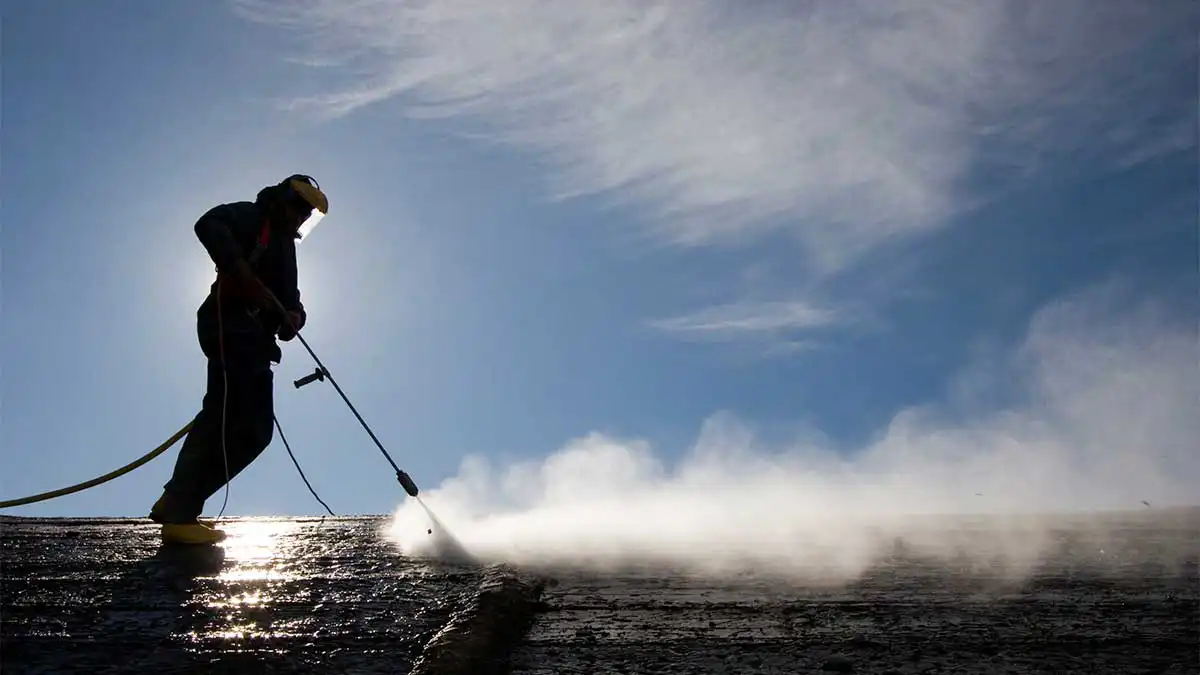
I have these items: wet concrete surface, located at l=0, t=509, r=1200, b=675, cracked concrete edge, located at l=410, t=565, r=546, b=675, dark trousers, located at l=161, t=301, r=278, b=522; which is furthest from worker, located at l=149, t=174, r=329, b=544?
cracked concrete edge, located at l=410, t=565, r=546, b=675

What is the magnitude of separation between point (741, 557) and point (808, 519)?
9.58ft

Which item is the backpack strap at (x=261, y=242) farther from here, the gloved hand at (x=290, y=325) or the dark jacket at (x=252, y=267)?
the gloved hand at (x=290, y=325)

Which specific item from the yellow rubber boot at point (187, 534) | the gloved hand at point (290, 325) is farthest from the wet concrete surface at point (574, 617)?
the gloved hand at point (290, 325)

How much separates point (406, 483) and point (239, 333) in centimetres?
149

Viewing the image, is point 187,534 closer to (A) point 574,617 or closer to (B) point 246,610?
(B) point 246,610

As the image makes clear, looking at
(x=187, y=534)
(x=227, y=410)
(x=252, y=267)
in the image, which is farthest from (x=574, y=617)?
(x=252, y=267)

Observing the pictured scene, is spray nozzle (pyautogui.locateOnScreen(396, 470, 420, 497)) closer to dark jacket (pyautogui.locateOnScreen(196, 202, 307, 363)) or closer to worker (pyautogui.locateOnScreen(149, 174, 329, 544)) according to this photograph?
worker (pyautogui.locateOnScreen(149, 174, 329, 544))

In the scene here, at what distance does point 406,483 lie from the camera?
19.7ft

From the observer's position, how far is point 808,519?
7.50 m

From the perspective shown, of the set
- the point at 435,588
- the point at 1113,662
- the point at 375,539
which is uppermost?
the point at 375,539

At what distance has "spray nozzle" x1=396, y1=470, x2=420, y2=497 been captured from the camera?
5.94 metres

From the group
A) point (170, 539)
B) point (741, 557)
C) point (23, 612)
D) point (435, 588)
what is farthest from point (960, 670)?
point (170, 539)

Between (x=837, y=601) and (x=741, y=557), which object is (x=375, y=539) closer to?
(x=741, y=557)

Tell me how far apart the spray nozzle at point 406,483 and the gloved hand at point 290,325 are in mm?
1193
